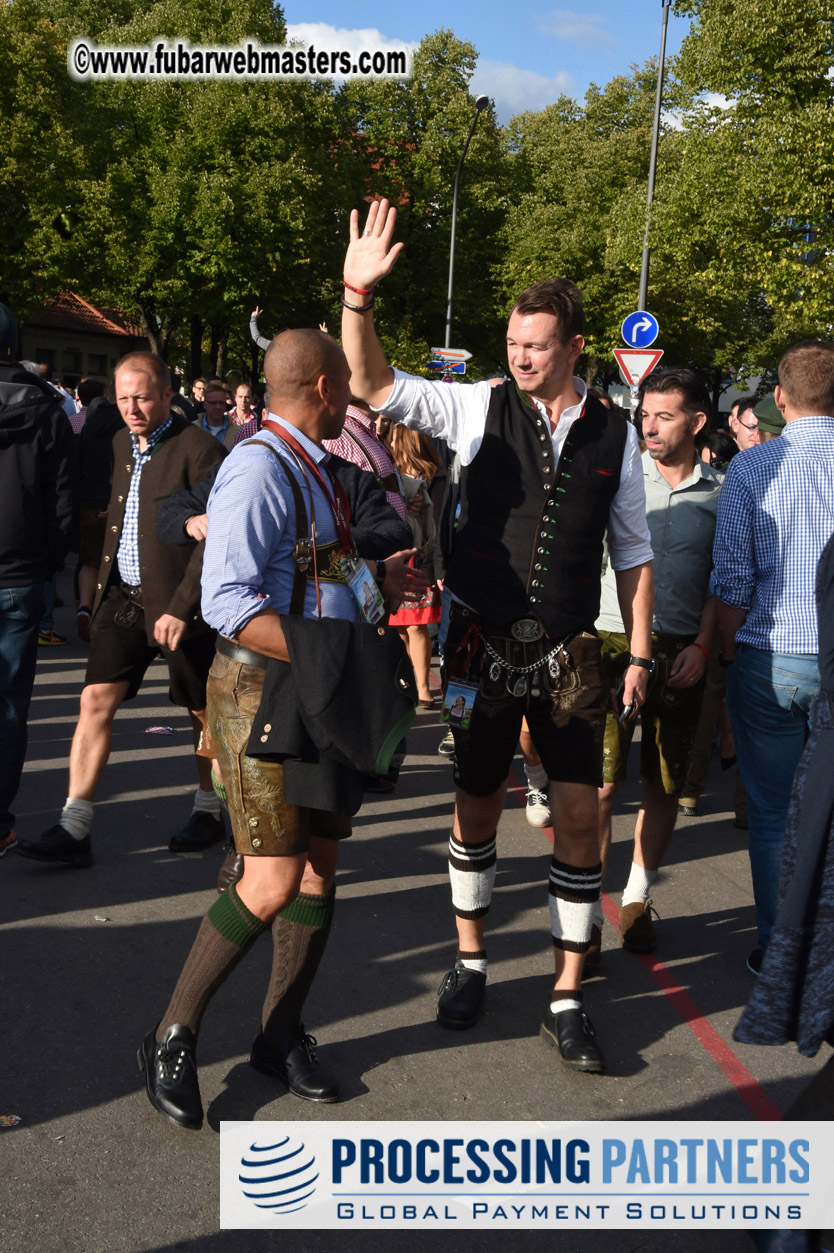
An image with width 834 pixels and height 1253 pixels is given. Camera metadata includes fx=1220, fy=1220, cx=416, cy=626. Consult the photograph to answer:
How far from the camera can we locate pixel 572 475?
3.75 meters

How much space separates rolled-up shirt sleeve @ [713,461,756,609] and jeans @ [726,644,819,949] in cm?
19

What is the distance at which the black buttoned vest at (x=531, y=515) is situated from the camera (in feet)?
12.2

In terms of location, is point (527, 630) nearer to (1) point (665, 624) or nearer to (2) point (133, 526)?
(1) point (665, 624)

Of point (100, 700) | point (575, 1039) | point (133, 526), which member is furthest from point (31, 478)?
point (575, 1039)

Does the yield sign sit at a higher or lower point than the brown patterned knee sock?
higher

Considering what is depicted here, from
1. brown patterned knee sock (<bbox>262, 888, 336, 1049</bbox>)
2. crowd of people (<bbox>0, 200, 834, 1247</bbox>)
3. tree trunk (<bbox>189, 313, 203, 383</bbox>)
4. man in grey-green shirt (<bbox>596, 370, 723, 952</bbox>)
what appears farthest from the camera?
tree trunk (<bbox>189, 313, 203, 383</bbox>)

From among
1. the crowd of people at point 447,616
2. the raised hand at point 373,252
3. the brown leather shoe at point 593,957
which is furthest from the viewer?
the brown leather shoe at point 593,957

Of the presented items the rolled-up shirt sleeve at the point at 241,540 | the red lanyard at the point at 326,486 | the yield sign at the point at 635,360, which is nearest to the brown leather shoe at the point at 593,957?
the red lanyard at the point at 326,486

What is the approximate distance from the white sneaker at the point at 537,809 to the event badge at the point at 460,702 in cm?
242

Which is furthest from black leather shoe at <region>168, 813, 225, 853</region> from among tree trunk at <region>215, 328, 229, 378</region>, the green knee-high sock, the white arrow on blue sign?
tree trunk at <region>215, 328, 229, 378</region>

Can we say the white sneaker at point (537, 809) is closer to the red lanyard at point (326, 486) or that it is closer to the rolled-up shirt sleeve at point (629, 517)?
the rolled-up shirt sleeve at point (629, 517)

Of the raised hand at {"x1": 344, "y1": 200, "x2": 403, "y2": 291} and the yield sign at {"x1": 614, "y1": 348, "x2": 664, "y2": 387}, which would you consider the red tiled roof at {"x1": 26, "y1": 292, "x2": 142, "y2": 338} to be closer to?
the yield sign at {"x1": 614, "y1": 348, "x2": 664, "y2": 387}

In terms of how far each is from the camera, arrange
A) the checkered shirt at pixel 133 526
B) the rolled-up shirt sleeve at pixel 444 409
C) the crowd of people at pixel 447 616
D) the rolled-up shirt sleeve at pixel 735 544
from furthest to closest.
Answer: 1. the checkered shirt at pixel 133 526
2. the rolled-up shirt sleeve at pixel 735 544
3. the rolled-up shirt sleeve at pixel 444 409
4. the crowd of people at pixel 447 616

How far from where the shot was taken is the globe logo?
2.96m
